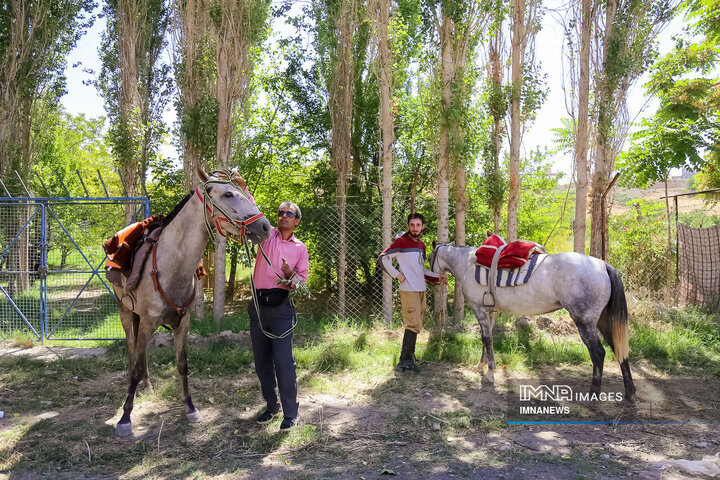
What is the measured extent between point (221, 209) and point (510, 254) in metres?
3.31

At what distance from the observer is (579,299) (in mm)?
4887

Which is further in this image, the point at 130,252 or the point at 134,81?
the point at 134,81

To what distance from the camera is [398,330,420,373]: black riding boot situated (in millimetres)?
5824

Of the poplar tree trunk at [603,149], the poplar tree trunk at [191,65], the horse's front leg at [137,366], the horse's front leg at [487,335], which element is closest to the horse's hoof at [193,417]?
the horse's front leg at [137,366]

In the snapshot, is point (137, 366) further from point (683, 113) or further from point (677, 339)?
point (683, 113)

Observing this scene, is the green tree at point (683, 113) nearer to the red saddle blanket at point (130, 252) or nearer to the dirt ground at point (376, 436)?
the dirt ground at point (376, 436)

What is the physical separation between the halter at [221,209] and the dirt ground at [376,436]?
1.76 m

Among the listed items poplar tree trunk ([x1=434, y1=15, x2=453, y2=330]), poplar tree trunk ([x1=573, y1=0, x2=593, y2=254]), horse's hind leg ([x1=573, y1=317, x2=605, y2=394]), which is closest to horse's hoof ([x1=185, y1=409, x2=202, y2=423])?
horse's hind leg ([x1=573, y1=317, x2=605, y2=394])

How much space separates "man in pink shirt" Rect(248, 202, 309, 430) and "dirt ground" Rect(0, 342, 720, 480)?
41 cm

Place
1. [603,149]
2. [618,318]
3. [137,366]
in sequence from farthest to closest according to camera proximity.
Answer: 1. [603,149]
2. [618,318]
3. [137,366]

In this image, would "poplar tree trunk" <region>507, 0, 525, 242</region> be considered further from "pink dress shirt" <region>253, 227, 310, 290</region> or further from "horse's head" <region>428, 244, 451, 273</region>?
"pink dress shirt" <region>253, 227, 310, 290</region>

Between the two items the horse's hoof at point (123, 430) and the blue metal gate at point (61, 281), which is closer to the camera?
the horse's hoof at point (123, 430)

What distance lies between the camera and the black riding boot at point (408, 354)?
5.82 meters

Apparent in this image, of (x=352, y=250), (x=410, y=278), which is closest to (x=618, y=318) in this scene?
(x=410, y=278)
